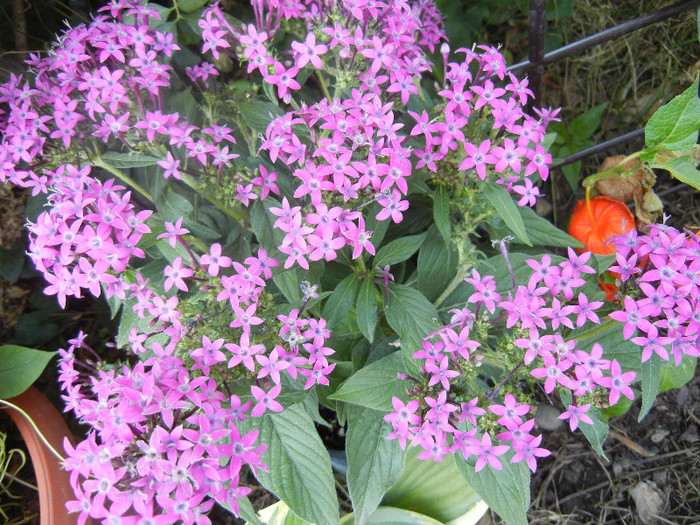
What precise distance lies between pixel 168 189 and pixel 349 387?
57 centimetres

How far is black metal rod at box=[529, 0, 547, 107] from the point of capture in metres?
1.40

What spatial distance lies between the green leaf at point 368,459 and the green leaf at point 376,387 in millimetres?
130

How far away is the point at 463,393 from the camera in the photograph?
0.99m

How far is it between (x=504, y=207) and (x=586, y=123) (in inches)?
35.9

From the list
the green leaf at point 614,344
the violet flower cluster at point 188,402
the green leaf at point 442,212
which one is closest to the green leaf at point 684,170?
the green leaf at point 614,344

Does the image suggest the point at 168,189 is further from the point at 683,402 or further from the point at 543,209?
the point at 683,402

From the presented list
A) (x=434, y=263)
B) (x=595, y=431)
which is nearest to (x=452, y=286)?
(x=434, y=263)

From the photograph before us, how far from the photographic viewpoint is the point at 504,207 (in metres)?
1.09

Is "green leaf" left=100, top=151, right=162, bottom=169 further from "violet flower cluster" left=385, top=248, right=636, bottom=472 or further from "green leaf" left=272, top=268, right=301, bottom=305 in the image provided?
"violet flower cluster" left=385, top=248, right=636, bottom=472

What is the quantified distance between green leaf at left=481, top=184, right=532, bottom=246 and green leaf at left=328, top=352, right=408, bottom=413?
0.33 m

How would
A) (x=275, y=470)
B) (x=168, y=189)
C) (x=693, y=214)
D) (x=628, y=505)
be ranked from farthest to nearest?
(x=693, y=214) → (x=628, y=505) → (x=168, y=189) → (x=275, y=470)

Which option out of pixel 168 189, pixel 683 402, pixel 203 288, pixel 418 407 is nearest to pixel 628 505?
pixel 683 402

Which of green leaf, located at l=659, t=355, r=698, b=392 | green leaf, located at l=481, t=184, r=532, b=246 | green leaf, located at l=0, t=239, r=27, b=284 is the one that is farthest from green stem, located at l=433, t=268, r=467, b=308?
green leaf, located at l=0, t=239, r=27, b=284

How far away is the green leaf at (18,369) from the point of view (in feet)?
4.24
